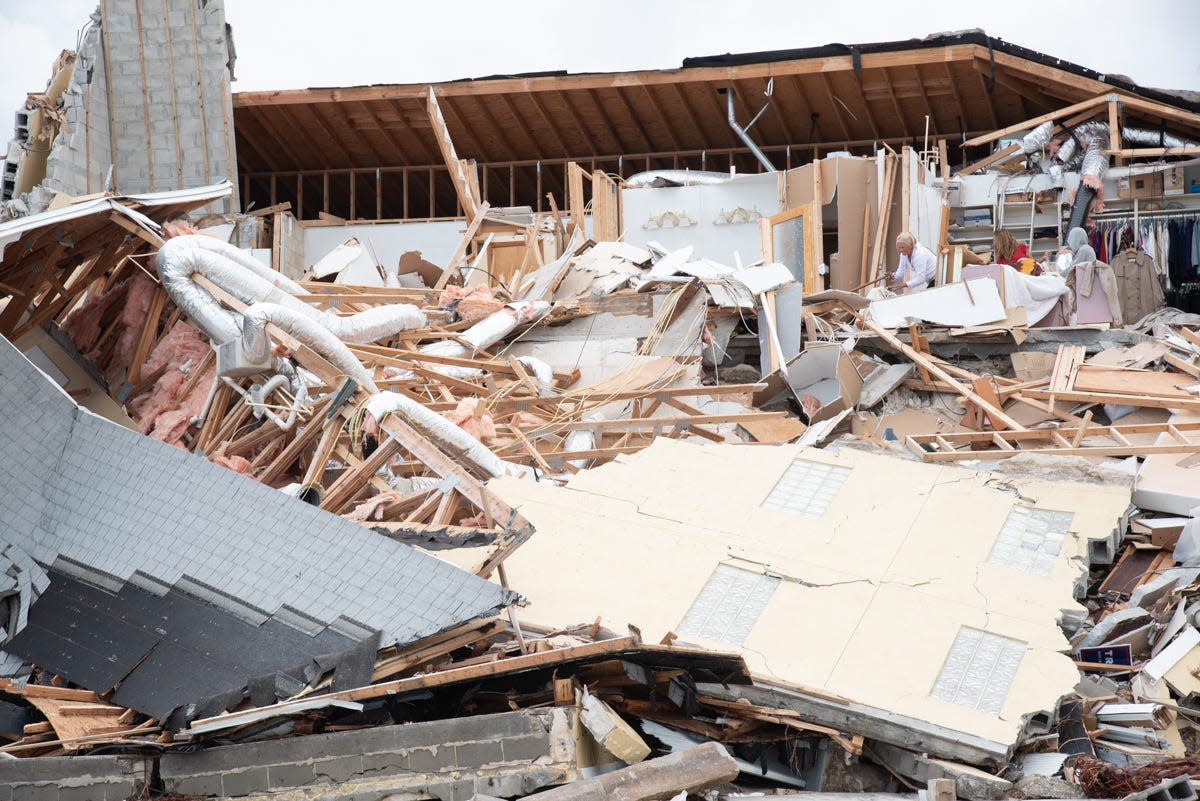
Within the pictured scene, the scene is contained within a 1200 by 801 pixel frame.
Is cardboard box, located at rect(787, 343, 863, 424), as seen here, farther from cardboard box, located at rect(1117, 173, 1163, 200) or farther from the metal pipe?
the metal pipe

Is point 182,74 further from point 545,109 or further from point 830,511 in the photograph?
point 830,511

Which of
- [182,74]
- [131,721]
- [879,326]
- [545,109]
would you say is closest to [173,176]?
[182,74]

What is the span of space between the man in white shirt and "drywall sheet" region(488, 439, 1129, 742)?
20.9 ft

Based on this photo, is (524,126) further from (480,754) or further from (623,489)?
(480,754)

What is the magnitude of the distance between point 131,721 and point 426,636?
1676 mm

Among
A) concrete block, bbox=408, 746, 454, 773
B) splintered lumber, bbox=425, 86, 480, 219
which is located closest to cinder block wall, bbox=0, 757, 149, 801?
concrete block, bbox=408, 746, 454, 773

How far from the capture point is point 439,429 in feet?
36.8

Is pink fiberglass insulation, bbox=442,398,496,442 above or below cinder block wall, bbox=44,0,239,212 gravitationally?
below

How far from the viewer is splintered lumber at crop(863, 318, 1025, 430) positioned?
13938 millimetres

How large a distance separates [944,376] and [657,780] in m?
8.71

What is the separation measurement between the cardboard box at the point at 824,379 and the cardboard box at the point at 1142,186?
857cm

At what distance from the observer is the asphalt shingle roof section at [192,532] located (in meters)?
8.55

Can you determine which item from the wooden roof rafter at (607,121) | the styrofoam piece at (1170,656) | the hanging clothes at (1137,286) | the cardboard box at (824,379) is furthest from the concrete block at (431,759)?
the wooden roof rafter at (607,121)

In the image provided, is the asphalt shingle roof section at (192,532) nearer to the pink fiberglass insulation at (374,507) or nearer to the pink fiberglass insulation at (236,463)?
the pink fiberglass insulation at (374,507)
